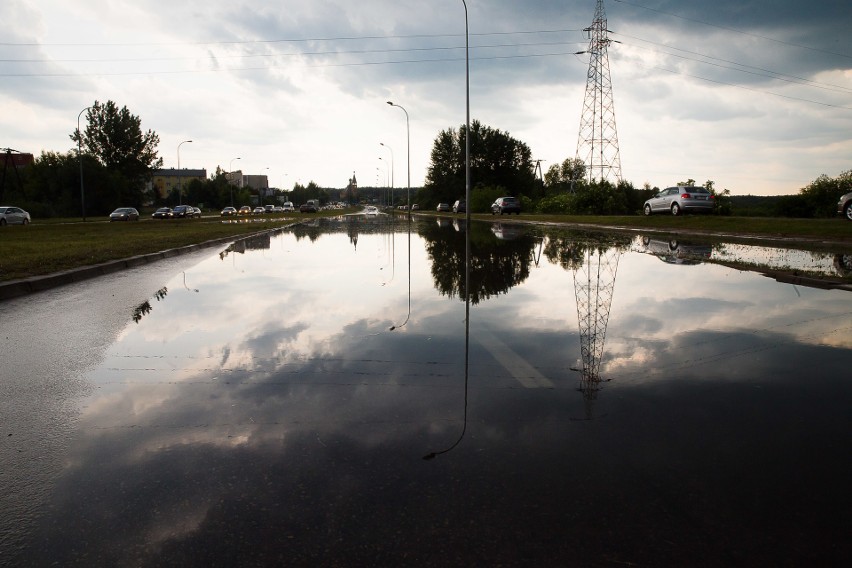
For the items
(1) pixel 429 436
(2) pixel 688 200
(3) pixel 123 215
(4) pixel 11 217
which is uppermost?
(2) pixel 688 200

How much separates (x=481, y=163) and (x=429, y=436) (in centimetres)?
10012

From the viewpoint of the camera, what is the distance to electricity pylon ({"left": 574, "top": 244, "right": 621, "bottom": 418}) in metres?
4.90

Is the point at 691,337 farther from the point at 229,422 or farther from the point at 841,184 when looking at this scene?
the point at 841,184

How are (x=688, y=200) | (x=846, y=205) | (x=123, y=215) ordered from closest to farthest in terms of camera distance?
(x=846, y=205) → (x=688, y=200) → (x=123, y=215)

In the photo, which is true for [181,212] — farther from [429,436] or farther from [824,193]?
[429,436]

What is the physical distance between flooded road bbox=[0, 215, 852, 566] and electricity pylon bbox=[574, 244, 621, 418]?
6 cm

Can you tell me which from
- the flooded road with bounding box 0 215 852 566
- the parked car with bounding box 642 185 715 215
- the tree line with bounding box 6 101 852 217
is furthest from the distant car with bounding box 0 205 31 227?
the parked car with bounding box 642 185 715 215

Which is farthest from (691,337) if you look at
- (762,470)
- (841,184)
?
(841,184)

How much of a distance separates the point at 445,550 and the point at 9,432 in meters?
3.19

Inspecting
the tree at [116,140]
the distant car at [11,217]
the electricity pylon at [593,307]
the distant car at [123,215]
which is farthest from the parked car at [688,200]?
the tree at [116,140]

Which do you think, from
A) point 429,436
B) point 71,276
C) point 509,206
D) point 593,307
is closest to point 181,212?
point 509,206

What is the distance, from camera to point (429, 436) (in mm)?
3609

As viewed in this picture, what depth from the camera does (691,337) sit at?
6.45 metres

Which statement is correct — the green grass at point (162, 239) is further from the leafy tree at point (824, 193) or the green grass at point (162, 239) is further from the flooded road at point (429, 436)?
the leafy tree at point (824, 193)
